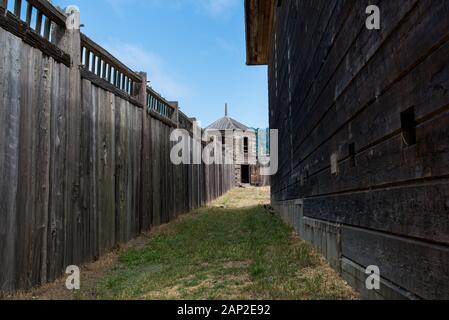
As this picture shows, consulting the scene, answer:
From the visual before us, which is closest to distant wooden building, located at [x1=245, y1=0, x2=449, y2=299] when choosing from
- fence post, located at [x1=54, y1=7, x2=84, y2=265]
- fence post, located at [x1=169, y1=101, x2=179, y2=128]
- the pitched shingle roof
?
fence post, located at [x1=54, y1=7, x2=84, y2=265]

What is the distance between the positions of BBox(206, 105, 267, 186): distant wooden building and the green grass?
28642 millimetres

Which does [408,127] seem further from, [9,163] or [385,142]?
[9,163]

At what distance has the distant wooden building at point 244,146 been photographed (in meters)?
36.4

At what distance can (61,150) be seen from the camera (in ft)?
14.4

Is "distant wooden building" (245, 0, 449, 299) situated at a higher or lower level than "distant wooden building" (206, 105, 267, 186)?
lower

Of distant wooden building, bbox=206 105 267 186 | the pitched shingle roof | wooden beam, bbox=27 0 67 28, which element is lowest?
wooden beam, bbox=27 0 67 28

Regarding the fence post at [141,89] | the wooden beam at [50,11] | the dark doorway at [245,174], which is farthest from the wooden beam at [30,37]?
the dark doorway at [245,174]

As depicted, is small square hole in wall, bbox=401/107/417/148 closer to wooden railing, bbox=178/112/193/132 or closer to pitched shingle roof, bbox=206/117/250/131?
wooden railing, bbox=178/112/193/132

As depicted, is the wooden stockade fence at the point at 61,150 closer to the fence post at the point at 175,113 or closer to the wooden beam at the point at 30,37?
the wooden beam at the point at 30,37

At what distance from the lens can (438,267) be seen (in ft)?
6.12

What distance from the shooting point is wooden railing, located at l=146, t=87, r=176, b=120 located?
27.4 feet
